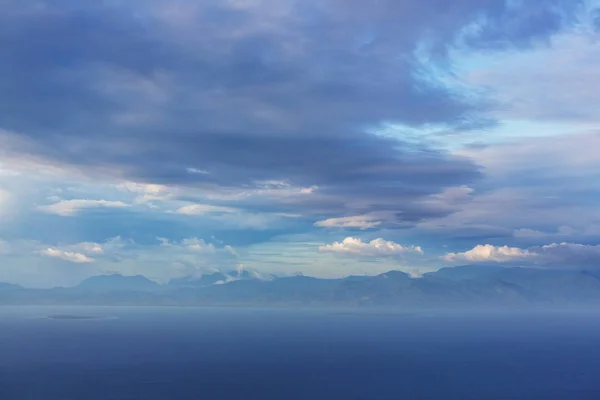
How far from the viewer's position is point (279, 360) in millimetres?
176250

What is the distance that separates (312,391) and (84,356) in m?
92.6

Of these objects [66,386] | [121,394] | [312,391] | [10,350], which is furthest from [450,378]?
[10,350]

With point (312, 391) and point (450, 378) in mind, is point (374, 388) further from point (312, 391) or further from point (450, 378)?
point (450, 378)

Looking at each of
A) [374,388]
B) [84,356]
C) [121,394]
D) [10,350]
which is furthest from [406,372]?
[10,350]

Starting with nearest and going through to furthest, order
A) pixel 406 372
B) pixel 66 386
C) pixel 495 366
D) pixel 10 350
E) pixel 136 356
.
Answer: pixel 66 386
pixel 406 372
pixel 495 366
pixel 136 356
pixel 10 350

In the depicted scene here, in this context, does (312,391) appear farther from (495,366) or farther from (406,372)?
Answer: (495,366)

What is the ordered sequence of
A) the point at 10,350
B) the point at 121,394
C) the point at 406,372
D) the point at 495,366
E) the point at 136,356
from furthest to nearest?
the point at 10,350
the point at 136,356
the point at 495,366
the point at 406,372
the point at 121,394

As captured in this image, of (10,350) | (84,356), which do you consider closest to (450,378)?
(84,356)

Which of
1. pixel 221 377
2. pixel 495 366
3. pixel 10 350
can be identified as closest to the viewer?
pixel 221 377

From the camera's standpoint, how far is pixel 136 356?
181500 millimetres

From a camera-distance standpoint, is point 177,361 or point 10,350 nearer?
point 177,361

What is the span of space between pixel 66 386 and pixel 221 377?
33.5 metres

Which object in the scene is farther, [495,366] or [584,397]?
[495,366]

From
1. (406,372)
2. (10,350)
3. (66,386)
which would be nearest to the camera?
(66,386)
